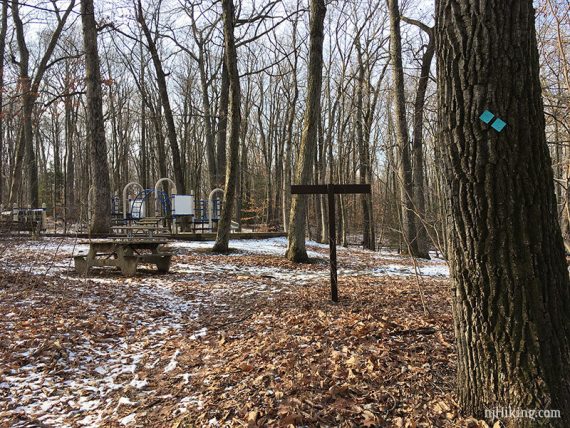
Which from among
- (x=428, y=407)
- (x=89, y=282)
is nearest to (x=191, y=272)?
(x=89, y=282)

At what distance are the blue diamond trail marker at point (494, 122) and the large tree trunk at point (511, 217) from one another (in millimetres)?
22

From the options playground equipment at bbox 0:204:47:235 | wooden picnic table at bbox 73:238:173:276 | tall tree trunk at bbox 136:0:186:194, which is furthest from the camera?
tall tree trunk at bbox 136:0:186:194

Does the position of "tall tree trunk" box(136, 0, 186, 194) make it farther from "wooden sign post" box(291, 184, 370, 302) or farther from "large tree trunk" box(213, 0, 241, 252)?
"wooden sign post" box(291, 184, 370, 302)

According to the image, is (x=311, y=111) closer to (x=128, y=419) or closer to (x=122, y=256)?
(x=122, y=256)

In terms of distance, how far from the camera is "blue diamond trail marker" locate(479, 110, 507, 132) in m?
2.30

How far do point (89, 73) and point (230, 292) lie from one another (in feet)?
28.4

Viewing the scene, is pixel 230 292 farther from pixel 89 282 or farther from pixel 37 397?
pixel 37 397

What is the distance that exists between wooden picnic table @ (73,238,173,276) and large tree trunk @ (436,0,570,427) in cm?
679

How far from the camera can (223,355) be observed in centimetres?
391

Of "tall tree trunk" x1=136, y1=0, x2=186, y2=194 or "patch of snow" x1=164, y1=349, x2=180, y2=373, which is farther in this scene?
"tall tree trunk" x1=136, y1=0, x2=186, y2=194

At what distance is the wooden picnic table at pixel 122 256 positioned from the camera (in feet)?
26.2

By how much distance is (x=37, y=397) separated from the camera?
319cm

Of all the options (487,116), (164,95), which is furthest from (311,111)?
(164,95)

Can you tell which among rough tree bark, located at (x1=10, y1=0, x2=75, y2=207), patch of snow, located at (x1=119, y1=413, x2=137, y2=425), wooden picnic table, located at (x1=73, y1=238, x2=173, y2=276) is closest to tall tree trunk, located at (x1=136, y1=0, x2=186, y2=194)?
rough tree bark, located at (x1=10, y1=0, x2=75, y2=207)
